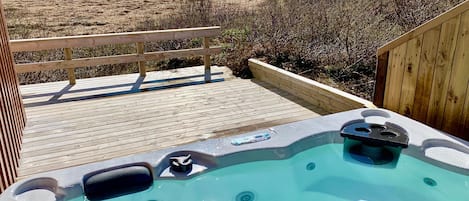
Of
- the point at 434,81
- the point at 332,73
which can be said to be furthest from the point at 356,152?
the point at 332,73

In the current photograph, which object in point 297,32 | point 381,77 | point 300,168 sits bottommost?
Answer: point 300,168

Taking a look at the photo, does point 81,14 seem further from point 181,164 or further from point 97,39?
point 181,164

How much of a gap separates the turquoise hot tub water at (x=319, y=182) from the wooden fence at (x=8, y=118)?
0.91m

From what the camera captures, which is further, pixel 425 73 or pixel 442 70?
pixel 425 73

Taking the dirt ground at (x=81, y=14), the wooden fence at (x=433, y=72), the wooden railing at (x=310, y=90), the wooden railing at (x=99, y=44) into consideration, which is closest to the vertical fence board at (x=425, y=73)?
the wooden fence at (x=433, y=72)

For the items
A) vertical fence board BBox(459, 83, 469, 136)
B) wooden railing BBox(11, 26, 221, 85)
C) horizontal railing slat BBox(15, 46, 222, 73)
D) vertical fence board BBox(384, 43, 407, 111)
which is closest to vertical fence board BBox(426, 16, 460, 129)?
vertical fence board BBox(459, 83, 469, 136)

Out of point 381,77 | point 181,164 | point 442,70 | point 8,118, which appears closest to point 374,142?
point 442,70

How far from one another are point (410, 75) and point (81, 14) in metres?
10.3

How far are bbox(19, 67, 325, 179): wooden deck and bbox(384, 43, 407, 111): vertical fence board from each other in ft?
2.45

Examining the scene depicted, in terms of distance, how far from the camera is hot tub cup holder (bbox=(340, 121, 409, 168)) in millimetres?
2553

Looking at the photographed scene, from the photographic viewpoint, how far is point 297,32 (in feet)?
18.9

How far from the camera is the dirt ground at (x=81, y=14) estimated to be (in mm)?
8680

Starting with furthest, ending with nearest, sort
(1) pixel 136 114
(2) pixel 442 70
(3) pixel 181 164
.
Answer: (1) pixel 136 114, (2) pixel 442 70, (3) pixel 181 164

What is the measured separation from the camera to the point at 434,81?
9.01 feet
